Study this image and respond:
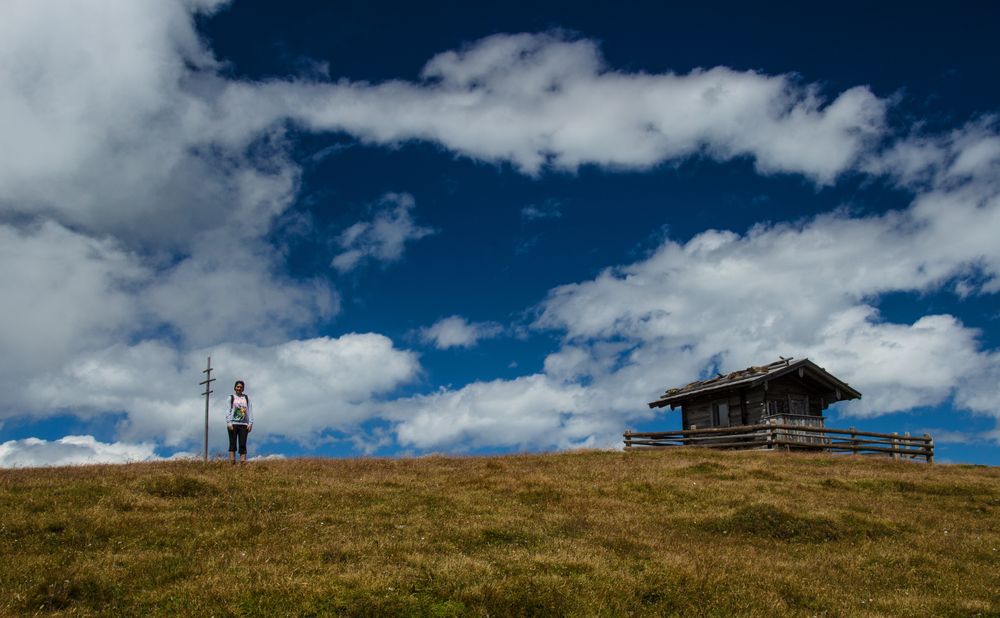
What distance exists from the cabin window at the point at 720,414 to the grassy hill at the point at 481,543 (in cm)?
1844

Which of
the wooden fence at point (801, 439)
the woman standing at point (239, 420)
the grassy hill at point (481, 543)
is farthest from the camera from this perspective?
the wooden fence at point (801, 439)

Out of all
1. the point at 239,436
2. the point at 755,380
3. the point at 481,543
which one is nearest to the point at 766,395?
the point at 755,380

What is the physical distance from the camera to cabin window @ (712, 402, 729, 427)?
45.5m

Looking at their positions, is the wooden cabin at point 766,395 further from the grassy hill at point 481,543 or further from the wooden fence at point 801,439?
the grassy hill at point 481,543

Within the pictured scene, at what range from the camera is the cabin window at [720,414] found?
149 feet

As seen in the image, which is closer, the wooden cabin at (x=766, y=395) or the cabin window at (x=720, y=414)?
the wooden cabin at (x=766, y=395)

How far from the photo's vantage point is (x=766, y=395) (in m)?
42.9

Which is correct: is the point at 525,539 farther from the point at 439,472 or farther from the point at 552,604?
the point at 439,472

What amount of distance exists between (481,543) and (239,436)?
1260 cm

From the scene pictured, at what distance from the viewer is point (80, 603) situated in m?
11.7

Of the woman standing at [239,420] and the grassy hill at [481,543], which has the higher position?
the woman standing at [239,420]

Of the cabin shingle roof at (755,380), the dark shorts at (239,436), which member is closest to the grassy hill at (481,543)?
the dark shorts at (239,436)

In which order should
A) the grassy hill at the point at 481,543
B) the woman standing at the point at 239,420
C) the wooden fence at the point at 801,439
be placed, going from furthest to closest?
the wooden fence at the point at 801,439
the woman standing at the point at 239,420
the grassy hill at the point at 481,543

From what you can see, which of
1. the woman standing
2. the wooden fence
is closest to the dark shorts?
the woman standing
